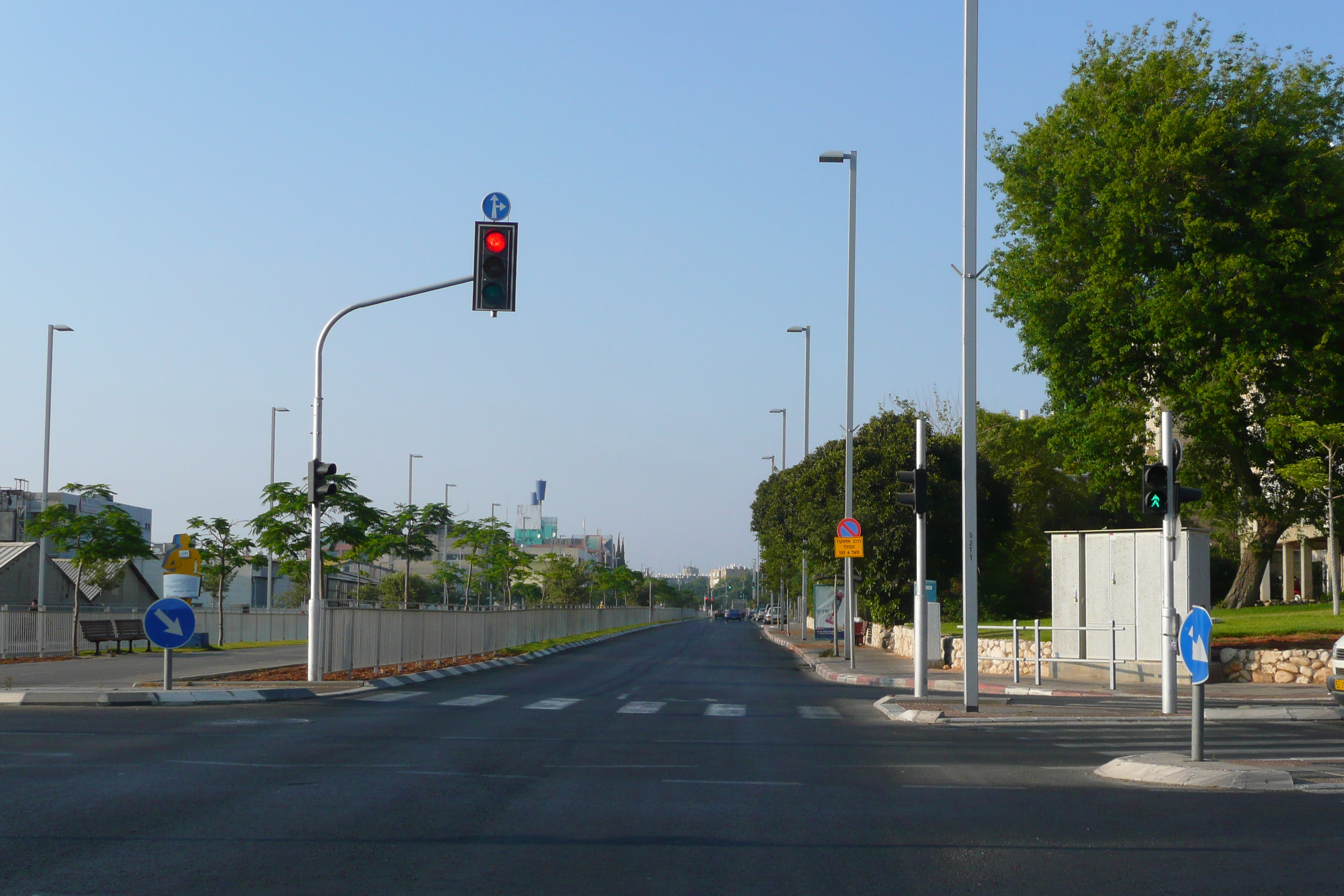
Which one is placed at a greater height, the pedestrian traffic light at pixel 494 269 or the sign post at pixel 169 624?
the pedestrian traffic light at pixel 494 269

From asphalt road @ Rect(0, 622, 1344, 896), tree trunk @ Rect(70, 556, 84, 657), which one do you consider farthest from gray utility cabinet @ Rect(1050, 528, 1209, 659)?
tree trunk @ Rect(70, 556, 84, 657)

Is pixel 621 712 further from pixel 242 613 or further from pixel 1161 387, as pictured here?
pixel 242 613

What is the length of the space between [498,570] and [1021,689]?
44222 millimetres

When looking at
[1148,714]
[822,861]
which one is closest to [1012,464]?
[1148,714]

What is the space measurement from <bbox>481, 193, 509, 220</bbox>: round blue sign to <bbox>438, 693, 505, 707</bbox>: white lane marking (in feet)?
23.4

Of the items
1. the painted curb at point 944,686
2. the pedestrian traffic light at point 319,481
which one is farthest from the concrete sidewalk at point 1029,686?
the pedestrian traffic light at point 319,481

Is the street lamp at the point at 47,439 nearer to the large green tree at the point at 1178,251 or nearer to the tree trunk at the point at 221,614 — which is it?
the tree trunk at the point at 221,614

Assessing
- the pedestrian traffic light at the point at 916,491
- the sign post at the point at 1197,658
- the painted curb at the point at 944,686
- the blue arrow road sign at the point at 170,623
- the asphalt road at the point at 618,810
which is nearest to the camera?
the asphalt road at the point at 618,810

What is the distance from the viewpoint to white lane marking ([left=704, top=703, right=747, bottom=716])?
17.7m

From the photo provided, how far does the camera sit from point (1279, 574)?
268 ft

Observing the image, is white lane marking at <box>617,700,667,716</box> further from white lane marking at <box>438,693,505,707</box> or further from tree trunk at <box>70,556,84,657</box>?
tree trunk at <box>70,556,84,657</box>

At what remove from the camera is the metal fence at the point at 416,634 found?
23000mm

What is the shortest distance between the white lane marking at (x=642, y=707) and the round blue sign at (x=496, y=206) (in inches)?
285

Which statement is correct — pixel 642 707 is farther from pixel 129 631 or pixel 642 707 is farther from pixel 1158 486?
pixel 129 631
